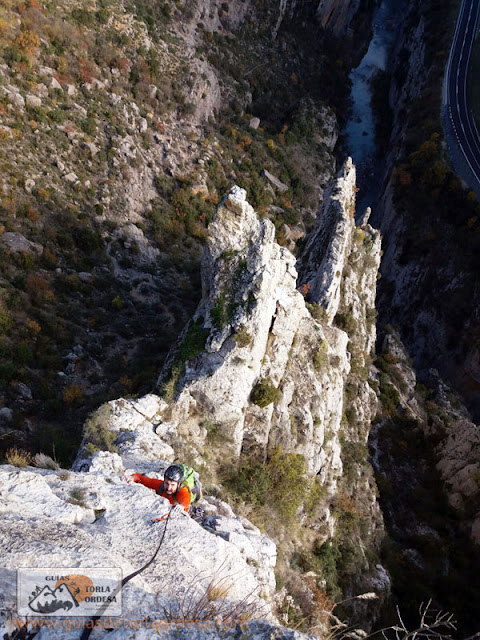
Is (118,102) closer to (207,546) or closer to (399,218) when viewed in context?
(399,218)

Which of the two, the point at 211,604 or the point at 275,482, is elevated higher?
the point at 275,482

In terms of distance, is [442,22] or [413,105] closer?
[413,105]

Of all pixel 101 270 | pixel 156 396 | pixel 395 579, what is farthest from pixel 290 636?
pixel 101 270

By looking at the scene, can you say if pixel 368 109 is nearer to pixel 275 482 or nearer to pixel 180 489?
pixel 275 482

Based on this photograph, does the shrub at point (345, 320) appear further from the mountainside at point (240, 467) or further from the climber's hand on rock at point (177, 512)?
the climber's hand on rock at point (177, 512)

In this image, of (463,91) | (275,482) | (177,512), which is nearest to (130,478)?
(177,512)

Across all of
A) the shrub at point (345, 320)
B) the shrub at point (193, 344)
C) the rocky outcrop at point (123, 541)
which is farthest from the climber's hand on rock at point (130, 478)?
the shrub at point (345, 320)
